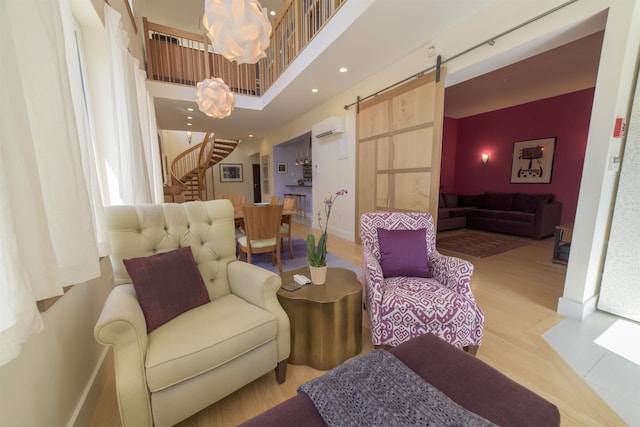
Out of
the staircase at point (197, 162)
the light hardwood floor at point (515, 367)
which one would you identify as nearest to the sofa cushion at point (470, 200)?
the light hardwood floor at point (515, 367)

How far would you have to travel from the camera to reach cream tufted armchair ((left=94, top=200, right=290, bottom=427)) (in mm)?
952

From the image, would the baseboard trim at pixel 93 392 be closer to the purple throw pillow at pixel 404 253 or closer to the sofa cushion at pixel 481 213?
the purple throw pillow at pixel 404 253

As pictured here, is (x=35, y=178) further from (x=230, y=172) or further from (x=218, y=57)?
(x=230, y=172)

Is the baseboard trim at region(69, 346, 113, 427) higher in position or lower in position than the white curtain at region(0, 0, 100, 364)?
lower

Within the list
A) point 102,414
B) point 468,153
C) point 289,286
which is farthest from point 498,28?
point 468,153

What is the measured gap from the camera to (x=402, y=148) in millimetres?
3232

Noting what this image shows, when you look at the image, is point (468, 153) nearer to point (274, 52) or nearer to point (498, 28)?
point (498, 28)

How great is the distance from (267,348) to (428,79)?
123 inches

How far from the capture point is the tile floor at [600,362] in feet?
4.18

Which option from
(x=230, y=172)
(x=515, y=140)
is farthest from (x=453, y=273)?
(x=230, y=172)

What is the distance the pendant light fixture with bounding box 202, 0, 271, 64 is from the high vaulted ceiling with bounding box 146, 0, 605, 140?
1.18 m

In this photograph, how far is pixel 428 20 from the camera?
2.44 metres

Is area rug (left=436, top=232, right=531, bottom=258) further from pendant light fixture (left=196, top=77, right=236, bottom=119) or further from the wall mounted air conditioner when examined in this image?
pendant light fixture (left=196, top=77, right=236, bottom=119)

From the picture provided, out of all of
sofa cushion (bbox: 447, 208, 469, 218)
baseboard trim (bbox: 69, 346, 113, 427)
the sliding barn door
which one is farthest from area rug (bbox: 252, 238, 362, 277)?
sofa cushion (bbox: 447, 208, 469, 218)
